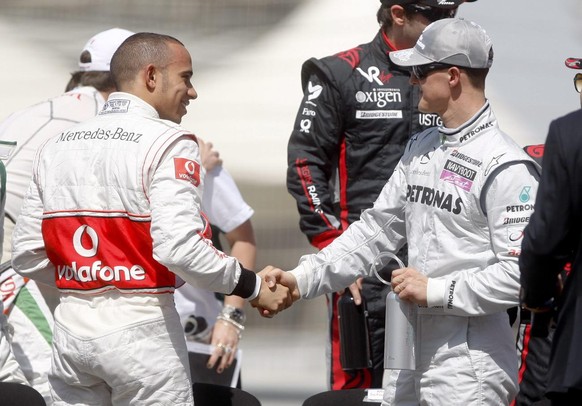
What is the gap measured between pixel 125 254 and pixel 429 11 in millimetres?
1586

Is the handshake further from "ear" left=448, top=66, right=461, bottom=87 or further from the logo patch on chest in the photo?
"ear" left=448, top=66, right=461, bottom=87

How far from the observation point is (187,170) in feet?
10.2

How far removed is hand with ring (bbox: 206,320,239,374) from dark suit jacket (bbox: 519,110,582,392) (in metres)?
2.11

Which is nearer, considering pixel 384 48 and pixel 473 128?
pixel 473 128

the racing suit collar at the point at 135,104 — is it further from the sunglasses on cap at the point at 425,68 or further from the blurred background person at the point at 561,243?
the blurred background person at the point at 561,243

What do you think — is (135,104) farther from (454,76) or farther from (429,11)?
(429,11)

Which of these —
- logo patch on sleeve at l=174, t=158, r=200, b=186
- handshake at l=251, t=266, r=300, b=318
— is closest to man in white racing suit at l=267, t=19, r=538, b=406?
handshake at l=251, t=266, r=300, b=318

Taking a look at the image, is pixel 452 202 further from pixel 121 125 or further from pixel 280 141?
pixel 280 141

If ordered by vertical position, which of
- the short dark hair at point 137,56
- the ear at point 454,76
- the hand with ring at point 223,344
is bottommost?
the hand with ring at point 223,344

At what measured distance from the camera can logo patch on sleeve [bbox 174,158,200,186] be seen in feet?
10.1

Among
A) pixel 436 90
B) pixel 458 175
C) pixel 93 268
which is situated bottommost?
pixel 93 268

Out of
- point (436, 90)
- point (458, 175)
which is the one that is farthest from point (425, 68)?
point (458, 175)

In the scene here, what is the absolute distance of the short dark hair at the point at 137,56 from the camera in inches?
132

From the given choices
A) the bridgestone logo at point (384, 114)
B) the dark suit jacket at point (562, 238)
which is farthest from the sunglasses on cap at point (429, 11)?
the dark suit jacket at point (562, 238)
